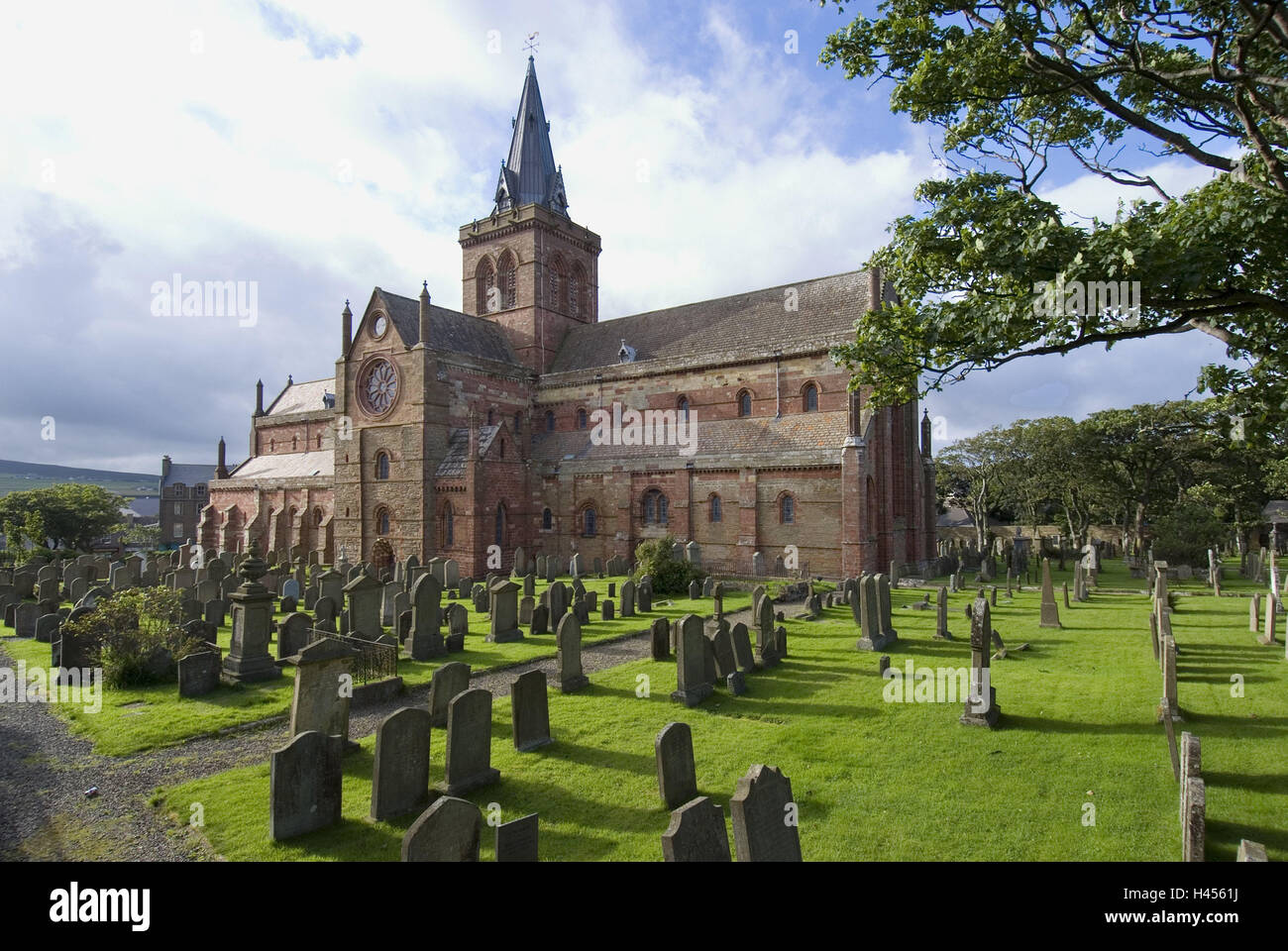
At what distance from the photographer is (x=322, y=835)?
20.5 ft

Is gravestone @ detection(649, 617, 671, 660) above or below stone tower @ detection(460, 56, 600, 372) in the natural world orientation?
below

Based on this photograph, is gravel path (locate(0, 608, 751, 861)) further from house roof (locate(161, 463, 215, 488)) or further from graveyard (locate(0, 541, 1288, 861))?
house roof (locate(161, 463, 215, 488))

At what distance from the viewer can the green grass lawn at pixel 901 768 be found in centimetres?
593

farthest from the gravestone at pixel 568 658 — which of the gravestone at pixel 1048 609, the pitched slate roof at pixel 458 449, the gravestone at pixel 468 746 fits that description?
the pitched slate roof at pixel 458 449

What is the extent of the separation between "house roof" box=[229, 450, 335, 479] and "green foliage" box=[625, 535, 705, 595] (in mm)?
20955

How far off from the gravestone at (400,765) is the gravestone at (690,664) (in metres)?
4.24

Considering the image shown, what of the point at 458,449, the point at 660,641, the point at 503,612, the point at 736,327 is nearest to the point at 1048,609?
the point at 660,641

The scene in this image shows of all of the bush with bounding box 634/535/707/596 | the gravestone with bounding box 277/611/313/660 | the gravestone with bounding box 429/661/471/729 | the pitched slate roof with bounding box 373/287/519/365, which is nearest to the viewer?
the gravestone with bounding box 429/661/471/729

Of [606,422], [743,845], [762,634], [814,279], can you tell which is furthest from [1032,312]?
[606,422]

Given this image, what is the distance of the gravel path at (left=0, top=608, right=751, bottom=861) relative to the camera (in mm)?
6070

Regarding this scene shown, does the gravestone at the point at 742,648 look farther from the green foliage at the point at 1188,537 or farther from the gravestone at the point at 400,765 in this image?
the green foliage at the point at 1188,537

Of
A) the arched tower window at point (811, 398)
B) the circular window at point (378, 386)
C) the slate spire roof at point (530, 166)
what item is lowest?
the arched tower window at point (811, 398)

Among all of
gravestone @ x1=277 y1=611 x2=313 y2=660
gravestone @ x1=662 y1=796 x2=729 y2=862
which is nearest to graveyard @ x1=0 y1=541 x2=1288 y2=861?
gravestone @ x1=662 y1=796 x2=729 y2=862

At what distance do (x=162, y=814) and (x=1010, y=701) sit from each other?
10441 mm
